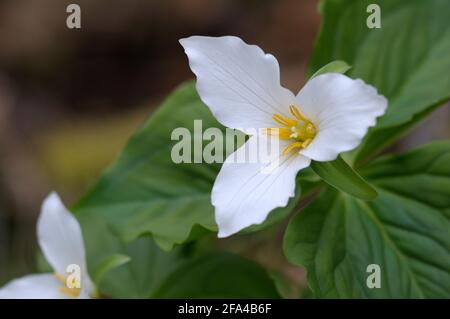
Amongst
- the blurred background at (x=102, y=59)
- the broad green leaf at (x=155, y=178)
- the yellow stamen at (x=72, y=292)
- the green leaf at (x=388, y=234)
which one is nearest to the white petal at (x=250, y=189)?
the green leaf at (x=388, y=234)

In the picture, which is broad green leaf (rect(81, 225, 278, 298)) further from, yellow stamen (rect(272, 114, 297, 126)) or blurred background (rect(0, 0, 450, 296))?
blurred background (rect(0, 0, 450, 296))

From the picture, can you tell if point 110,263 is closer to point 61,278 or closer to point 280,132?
point 61,278

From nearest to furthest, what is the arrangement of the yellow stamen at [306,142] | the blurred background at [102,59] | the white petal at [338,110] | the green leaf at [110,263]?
the white petal at [338,110] → the yellow stamen at [306,142] → the green leaf at [110,263] → the blurred background at [102,59]

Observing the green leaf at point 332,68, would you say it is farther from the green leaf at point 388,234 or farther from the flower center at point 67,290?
the flower center at point 67,290

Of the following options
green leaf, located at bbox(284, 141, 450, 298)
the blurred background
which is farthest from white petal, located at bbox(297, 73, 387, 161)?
the blurred background

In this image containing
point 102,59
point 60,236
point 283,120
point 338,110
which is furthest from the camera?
point 102,59

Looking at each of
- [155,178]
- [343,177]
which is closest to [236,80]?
[343,177]
